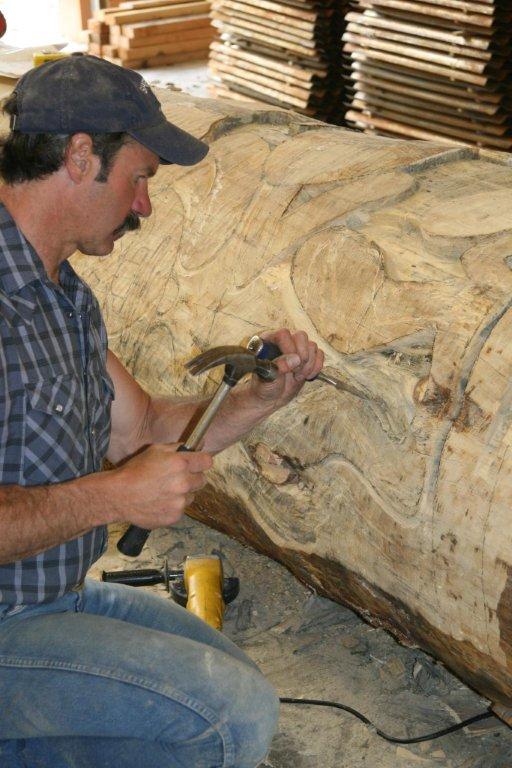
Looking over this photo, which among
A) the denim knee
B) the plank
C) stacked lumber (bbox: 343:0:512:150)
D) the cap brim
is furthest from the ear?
the plank

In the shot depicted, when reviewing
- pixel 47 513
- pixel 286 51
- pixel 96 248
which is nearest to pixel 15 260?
pixel 96 248

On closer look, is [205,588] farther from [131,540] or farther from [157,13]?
[157,13]

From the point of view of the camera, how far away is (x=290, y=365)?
95.4 inches

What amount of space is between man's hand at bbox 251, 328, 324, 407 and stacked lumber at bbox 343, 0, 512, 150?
13.8 feet

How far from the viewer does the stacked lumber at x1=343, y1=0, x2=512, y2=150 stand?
6.08 meters

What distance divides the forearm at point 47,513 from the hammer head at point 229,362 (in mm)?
319

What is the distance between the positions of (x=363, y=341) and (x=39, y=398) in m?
0.91

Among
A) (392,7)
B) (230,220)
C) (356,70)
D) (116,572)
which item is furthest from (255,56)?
(116,572)

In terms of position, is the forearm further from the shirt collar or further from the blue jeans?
the shirt collar

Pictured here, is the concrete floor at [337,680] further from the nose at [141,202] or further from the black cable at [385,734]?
the nose at [141,202]

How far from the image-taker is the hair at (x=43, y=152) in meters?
2.18

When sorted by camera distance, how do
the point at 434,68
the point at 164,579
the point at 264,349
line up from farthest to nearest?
the point at 434,68 < the point at 164,579 < the point at 264,349

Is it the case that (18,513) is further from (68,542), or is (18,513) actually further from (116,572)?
(116,572)

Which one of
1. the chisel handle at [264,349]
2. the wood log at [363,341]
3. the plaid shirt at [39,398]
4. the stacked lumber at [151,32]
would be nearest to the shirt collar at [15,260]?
the plaid shirt at [39,398]
